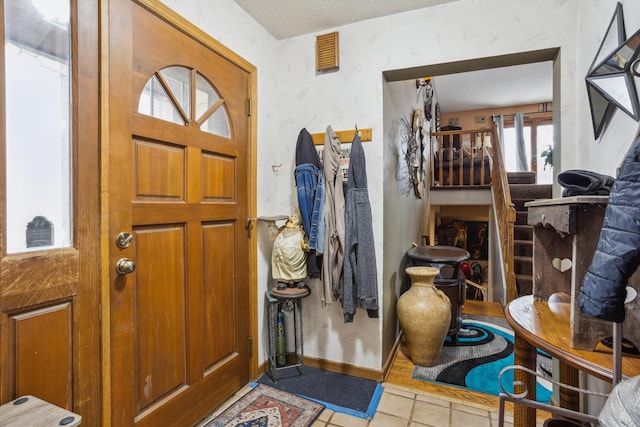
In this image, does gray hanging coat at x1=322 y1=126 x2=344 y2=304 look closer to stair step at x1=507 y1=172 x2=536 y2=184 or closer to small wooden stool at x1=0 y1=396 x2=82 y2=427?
small wooden stool at x1=0 y1=396 x2=82 y2=427

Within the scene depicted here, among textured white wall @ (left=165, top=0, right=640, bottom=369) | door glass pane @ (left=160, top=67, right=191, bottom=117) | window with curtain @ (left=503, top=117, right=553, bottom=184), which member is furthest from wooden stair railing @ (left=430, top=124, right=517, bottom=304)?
door glass pane @ (left=160, top=67, right=191, bottom=117)

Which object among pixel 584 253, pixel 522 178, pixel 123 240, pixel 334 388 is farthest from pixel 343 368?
pixel 522 178

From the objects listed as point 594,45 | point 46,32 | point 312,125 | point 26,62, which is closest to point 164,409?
point 26,62

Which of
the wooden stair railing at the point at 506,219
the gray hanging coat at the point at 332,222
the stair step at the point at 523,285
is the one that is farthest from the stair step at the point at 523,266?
the gray hanging coat at the point at 332,222

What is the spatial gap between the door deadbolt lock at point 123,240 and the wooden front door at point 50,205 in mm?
79

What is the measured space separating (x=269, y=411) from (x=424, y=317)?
45.3 inches

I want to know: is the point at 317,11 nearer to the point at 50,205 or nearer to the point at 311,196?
the point at 311,196

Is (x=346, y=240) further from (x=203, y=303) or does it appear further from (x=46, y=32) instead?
(x=46, y=32)

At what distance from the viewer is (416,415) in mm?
1774

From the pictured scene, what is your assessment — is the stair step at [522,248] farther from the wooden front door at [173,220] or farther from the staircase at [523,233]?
the wooden front door at [173,220]

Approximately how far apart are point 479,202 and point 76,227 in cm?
452

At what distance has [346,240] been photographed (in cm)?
203

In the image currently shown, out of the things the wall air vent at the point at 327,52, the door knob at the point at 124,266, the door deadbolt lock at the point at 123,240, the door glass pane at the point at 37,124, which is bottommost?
the door knob at the point at 124,266

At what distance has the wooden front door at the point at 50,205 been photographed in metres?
1.01
